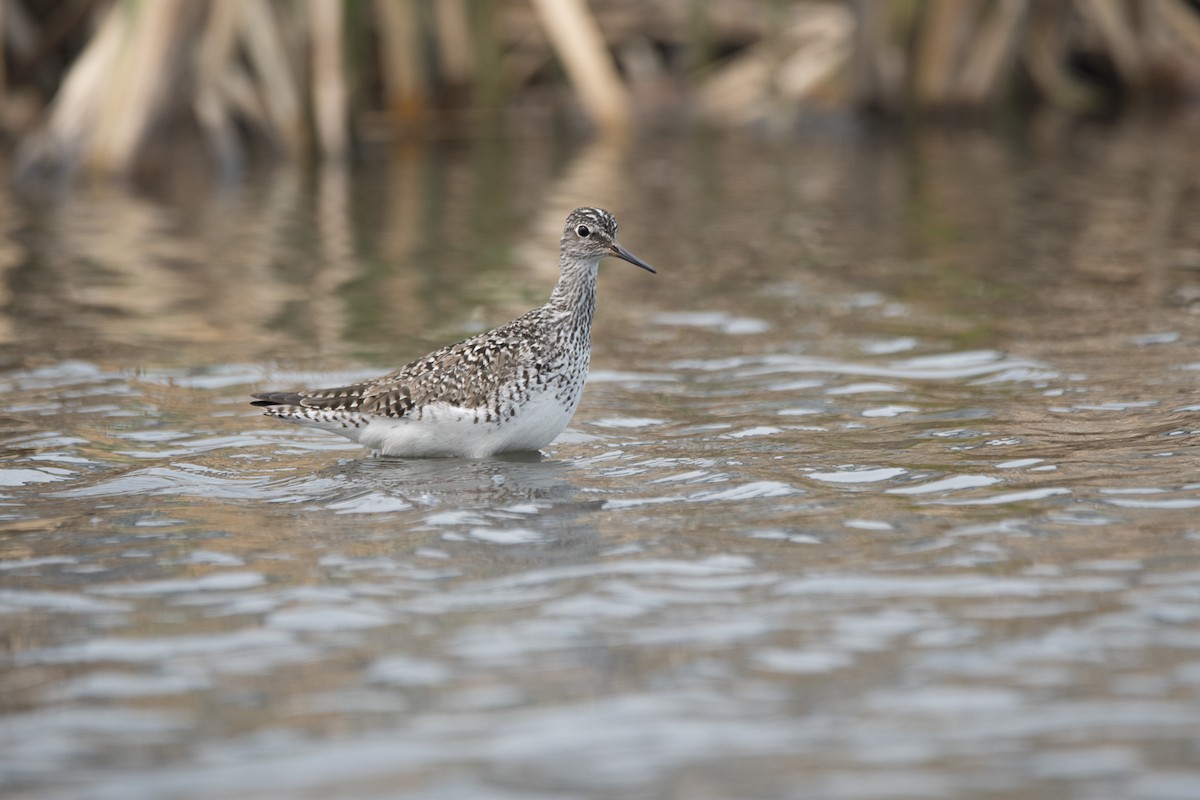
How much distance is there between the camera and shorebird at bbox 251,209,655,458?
365 inches

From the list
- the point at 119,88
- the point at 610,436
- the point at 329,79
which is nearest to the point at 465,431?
the point at 610,436

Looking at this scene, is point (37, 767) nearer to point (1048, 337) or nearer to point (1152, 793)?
point (1152, 793)

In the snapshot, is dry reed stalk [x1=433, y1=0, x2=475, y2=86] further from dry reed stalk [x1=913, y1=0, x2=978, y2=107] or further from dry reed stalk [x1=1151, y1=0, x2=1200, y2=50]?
dry reed stalk [x1=1151, y1=0, x2=1200, y2=50]

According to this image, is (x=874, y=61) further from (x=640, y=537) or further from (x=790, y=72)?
(x=640, y=537)

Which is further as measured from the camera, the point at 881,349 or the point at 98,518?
the point at 881,349

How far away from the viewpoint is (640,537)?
7.66 m

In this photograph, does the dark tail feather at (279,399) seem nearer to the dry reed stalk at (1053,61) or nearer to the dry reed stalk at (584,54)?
the dry reed stalk at (584,54)

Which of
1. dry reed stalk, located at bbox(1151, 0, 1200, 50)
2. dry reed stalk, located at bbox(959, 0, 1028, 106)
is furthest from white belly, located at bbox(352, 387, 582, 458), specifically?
dry reed stalk, located at bbox(1151, 0, 1200, 50)

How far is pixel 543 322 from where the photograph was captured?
31.8 ft

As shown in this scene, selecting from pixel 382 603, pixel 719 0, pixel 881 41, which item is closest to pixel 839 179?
pixel 881 41

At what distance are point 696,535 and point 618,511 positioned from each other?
65 cm

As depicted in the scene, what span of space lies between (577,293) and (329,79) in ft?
34.0

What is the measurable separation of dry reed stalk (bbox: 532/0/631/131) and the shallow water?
5006mm

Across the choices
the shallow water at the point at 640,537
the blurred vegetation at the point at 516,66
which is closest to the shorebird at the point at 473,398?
the shallow water at the point at 640,537
